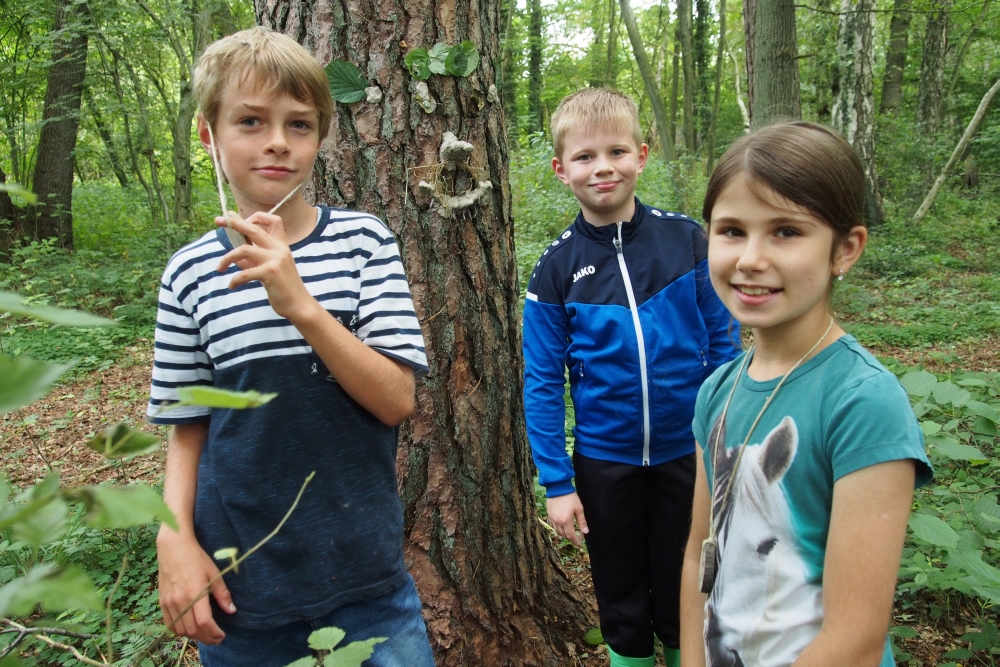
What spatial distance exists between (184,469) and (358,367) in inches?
19.7

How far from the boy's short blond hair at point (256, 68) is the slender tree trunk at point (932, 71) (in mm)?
16272

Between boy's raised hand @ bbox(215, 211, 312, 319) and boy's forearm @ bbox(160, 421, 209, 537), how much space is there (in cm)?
49

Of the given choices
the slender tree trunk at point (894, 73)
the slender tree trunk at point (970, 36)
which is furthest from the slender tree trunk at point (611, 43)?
the slender tree trunk at point (970, 36)

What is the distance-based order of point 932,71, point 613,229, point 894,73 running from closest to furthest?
point 613,229 → point 932,71 → point 894,73

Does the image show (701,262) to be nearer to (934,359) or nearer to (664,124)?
(934,359)

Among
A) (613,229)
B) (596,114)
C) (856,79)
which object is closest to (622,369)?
(613,229)

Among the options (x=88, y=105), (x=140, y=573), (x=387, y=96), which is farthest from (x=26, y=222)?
(x=387, y=96)

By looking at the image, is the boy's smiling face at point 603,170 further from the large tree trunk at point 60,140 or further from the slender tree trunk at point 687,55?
the slender tree trunk at point 687,55

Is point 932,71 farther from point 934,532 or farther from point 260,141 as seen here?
point 260,141

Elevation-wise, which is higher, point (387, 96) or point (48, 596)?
point (387, 96)

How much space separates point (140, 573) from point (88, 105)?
1090 centimetres

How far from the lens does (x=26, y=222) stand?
9391 millimetres

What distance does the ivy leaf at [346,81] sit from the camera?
6.30 feet

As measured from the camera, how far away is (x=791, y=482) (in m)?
1.24
